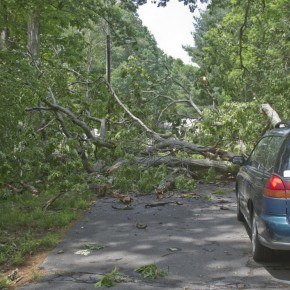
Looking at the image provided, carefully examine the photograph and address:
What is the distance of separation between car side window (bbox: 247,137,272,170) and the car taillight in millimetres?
667

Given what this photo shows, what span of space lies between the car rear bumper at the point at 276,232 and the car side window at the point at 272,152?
0.61 meters

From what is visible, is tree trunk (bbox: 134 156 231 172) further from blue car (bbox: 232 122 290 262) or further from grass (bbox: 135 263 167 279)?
grass (bbox: 135 263 167 279)

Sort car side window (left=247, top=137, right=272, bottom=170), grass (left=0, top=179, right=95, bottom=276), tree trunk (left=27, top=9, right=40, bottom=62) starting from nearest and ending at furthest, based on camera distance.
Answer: car side window (left=247, top=137, right=272, bottom=170)
grass (left=0, top=179, right=95, bottom=276)
tree trunk (left=27, top=9, right=40, bottom=62)

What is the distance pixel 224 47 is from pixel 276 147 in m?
17.5

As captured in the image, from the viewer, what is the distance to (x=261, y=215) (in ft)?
16.6

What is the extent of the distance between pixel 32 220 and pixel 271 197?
506 centimetres

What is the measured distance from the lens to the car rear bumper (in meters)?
4.70

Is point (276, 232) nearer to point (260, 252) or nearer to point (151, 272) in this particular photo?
point (260, 252)

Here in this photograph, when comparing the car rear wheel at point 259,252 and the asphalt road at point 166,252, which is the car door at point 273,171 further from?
the asphalt road at point 166,252

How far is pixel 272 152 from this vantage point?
5.48 meters

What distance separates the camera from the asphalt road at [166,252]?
4.96 metres

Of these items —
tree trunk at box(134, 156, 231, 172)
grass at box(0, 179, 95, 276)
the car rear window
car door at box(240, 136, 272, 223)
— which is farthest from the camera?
tree trunk at box(134, 156, 231, 172)

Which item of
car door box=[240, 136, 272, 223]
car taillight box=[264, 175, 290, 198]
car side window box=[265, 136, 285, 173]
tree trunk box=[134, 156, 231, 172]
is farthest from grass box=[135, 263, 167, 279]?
tree trunk box=[134, 156, 231, 172]

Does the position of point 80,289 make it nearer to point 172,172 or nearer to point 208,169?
point 172,172
